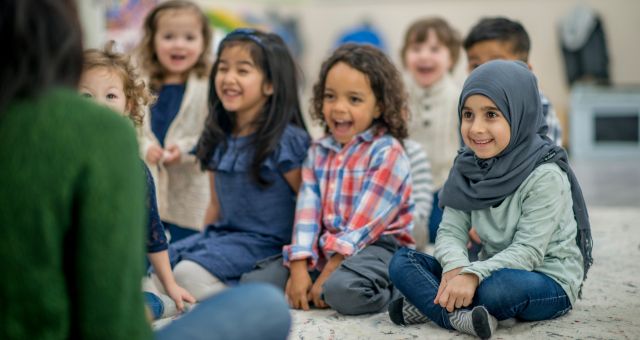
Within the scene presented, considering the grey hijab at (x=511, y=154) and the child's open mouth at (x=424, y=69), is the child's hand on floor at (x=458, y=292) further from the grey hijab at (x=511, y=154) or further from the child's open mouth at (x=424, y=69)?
the child's open mouth at (x=424, y=69)

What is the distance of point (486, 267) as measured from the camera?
1.65 metres

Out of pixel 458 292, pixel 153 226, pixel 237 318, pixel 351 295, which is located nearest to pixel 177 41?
pixel 153 226

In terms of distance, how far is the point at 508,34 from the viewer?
2428mm

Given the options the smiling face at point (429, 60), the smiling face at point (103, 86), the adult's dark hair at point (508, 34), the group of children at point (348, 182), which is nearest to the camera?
the group of children at point (348, 182)

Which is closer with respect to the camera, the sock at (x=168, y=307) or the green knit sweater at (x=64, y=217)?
the green knit sweater at (x=64, y=217)

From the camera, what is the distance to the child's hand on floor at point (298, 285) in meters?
2.01

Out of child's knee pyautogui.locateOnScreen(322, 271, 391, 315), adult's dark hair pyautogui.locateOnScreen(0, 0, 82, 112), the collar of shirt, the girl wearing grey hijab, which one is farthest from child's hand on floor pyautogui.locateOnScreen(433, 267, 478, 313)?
adult's dark hair pyautogui.locateOnScreen(0, 0, 82, 112)

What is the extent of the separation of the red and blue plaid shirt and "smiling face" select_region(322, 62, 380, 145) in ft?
0.11

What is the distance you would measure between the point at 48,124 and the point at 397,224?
139cm

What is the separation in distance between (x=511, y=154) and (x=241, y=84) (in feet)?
2.94

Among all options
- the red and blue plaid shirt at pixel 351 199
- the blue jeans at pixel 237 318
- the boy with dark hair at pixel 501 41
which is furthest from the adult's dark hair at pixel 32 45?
the boy with dark hair at pixel 501 41

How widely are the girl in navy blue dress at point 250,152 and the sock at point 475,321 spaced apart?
2.42ft

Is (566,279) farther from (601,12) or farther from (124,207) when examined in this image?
(601,12)

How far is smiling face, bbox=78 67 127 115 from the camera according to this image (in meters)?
1.88
